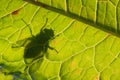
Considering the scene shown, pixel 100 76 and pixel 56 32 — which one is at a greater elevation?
pixel 56 32

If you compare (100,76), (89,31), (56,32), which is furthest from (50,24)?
(100,76)

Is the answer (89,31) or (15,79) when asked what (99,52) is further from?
(15,79)
